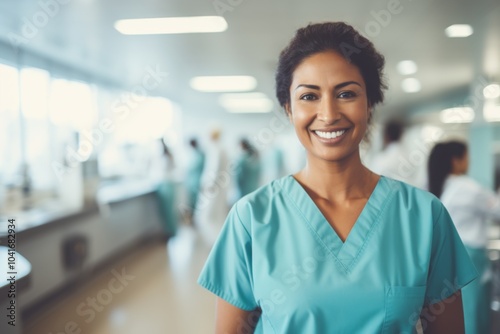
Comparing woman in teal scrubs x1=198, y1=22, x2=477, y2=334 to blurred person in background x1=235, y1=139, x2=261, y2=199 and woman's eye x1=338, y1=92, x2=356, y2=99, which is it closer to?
woman's eye x1=338, y1=92, x2=356, y2=99

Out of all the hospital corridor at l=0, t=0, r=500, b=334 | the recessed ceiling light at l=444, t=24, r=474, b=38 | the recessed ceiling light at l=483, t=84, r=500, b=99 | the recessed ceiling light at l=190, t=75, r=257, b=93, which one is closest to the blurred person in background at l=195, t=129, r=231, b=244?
the hospital corridor at l=0, t=0, r=500, b=334

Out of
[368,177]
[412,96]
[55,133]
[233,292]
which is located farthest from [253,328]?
[412,96]

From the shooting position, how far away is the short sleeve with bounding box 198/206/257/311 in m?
0.91

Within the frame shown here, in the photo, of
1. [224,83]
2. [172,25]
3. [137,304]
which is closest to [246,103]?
[224,83]

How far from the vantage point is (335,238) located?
911 millimetres

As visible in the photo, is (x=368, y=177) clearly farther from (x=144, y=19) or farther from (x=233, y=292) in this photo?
(x=144, y=19)

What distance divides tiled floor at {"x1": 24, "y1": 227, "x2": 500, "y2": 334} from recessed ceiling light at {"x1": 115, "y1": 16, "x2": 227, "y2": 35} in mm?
2088

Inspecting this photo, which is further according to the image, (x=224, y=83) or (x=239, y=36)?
(x=224, y=83)

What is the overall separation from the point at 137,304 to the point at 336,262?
9.00 ft

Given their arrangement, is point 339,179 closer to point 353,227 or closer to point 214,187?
point 353,227

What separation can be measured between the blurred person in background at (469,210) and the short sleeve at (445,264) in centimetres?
120

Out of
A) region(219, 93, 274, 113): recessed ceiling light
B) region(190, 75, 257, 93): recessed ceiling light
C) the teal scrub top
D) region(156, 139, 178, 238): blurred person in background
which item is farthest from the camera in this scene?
region(219, 93, 274, 113): recessed ceiling light

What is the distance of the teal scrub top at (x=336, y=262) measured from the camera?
0.82 meters

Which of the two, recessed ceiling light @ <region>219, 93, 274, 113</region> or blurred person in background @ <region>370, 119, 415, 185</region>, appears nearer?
blurred person in background @ <region>370, 119, 415, 185</region>
